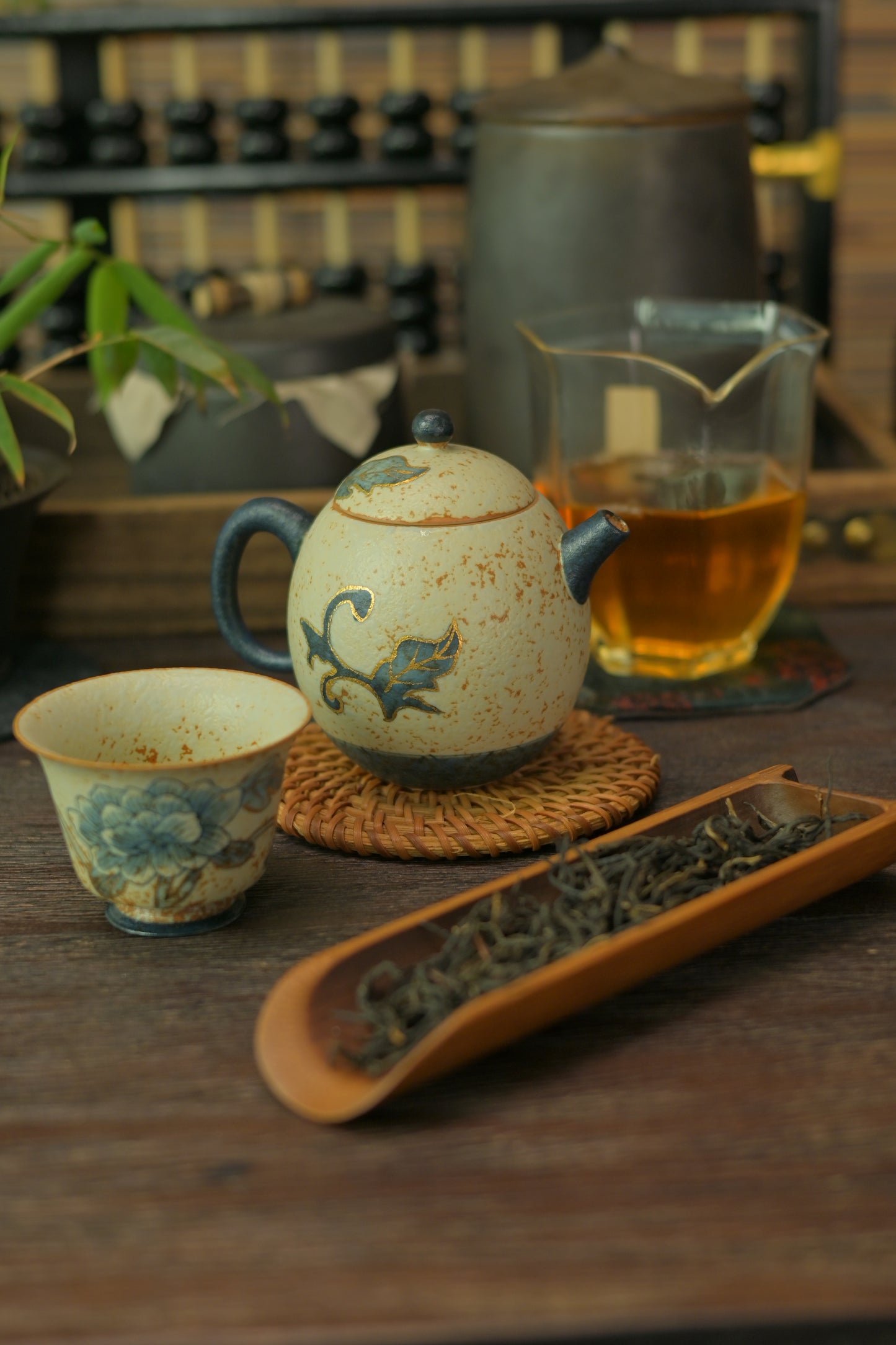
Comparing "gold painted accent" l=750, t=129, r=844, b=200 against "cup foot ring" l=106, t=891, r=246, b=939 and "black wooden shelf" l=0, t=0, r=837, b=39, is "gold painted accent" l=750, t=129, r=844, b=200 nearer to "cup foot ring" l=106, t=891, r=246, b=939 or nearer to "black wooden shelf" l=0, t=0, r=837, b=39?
"black wooden shelf" l=0, t=0, r=837, b=39

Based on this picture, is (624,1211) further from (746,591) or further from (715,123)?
(715,123)

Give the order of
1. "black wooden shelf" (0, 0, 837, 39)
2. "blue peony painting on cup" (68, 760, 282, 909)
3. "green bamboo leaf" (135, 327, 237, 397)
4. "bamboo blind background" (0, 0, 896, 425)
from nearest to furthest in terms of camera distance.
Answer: "blue peony painting on cup" (68, 760, 282, 909) < "green bamboo leaf" (135, 327, 237, 397) < "black wooden shelf" (0, 0, 837, 39) < "bamboo blind background" (0, 0, 896, 425)

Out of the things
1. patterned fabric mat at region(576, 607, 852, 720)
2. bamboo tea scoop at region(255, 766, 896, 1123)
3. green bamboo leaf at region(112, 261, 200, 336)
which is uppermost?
green bamboo leaf at region(112, 261, 200, 336)

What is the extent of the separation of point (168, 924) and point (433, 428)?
0.86ft

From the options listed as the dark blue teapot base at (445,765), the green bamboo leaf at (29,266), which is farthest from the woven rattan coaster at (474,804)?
the green bamboo leaf at (29,266)

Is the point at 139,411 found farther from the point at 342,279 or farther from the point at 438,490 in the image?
the point at 342,279

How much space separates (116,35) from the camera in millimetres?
1366

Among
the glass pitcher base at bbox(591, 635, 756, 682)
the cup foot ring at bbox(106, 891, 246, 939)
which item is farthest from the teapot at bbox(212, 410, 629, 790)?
the glass pitcher base at bbox(591, 635, 756, 682)

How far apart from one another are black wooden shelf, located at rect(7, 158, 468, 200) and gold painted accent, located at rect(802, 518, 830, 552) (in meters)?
0.56

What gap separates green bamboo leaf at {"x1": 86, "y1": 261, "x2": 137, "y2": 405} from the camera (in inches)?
35.3

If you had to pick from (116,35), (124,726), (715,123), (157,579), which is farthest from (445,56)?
(124,726)

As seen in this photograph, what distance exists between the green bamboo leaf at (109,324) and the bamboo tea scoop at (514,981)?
460 mm

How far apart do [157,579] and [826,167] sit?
0.74 m

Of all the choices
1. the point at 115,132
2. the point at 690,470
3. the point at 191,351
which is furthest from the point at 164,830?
the point at 115,132
